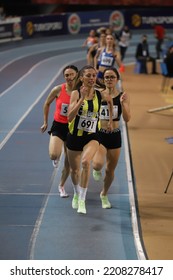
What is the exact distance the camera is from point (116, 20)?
40.6 metres

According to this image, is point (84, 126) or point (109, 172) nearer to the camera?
point (84, 126)

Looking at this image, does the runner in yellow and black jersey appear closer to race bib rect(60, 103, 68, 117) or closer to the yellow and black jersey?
the yellow and black jersey

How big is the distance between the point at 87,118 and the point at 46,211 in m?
1.55

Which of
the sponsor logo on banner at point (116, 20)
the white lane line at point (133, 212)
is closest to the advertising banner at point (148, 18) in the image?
the sponsor logo on banner at point (116, 20)

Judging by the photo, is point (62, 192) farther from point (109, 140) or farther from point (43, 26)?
point (43, 26)

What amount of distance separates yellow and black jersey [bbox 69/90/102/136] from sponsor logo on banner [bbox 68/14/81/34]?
29640mm

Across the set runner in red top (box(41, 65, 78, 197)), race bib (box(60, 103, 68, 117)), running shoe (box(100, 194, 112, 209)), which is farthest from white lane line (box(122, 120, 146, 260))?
race bib (box(60, 103, 68, 117))

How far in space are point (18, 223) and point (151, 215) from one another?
1958 millimetres

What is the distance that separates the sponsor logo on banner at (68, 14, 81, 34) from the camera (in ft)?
127

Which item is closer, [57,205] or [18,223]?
[18,223]

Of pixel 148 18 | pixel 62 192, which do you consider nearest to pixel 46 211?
pixel 62 192

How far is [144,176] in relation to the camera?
1199 centimetres
